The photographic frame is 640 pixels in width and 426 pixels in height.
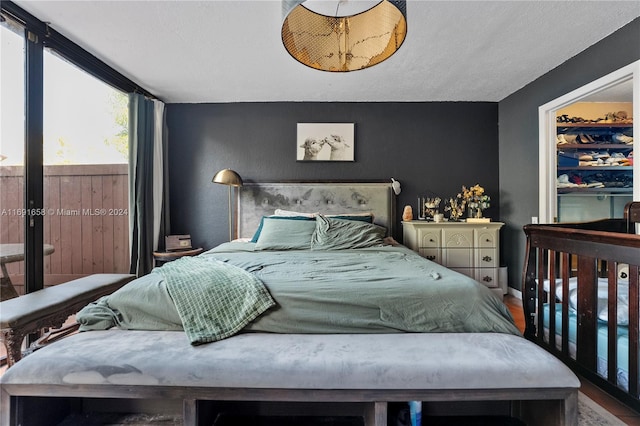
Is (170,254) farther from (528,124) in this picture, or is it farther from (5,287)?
(528,124)

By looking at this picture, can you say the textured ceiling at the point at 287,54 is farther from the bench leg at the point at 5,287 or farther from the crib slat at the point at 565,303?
the bench leg at the point at 5,287

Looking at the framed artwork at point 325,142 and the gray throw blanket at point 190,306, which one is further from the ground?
the framed artwork at point 325,142

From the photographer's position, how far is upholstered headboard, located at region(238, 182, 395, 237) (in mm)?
3711

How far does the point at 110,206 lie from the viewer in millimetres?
3178

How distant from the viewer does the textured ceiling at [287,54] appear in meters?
2.04

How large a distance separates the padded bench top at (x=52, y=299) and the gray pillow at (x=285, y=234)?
117 cm

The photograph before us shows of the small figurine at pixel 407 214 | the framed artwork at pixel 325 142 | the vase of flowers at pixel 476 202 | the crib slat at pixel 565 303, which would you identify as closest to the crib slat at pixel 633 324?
the crib slat at pixel 565 303

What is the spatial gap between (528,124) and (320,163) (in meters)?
2.29

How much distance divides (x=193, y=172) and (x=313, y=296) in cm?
291

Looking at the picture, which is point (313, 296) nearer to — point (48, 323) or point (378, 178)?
point (48, 323)

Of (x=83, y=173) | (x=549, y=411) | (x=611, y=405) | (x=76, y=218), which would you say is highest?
(x=83, y=173)

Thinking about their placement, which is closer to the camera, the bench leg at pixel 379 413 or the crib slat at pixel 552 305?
the bench leg at pixel 379 413

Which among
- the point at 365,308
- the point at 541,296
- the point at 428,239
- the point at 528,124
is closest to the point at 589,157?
the point at 528,124

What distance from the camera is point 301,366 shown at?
4.08ft
